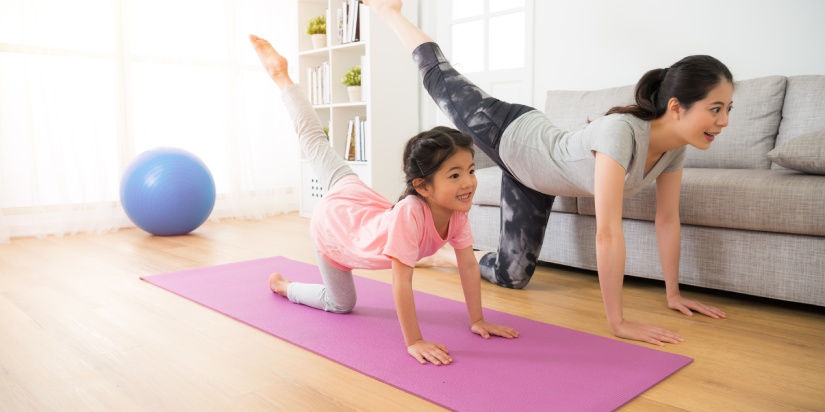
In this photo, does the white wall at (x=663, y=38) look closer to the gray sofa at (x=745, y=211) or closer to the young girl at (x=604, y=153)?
the gray sofa at (x=745, y=211)

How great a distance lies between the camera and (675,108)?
1.71m

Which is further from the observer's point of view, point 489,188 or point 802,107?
point 489,188

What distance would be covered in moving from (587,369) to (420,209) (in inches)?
21.9

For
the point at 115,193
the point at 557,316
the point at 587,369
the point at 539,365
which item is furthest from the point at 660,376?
→ the point at 115,193

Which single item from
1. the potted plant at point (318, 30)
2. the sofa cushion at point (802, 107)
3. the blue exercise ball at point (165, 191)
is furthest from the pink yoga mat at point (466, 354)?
the potted plant at point (318, 30)

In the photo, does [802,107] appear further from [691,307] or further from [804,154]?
[691,307]

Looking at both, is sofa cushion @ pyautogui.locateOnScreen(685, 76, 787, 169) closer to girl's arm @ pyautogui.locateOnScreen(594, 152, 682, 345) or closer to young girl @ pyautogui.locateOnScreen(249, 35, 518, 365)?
girl's arm @ pyautogui.locateOnScreen(594, 152, 682, 345)

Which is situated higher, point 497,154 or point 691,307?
point 497,154

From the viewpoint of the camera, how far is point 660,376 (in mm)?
1393

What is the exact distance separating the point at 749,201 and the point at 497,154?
2.66 ft

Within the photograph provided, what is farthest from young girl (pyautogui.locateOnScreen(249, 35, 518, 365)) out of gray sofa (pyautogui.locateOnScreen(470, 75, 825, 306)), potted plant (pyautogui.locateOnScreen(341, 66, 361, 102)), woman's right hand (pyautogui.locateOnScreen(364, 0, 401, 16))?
potted plant (pyautogui.locateOnScreen(341, 66, 361, 102))

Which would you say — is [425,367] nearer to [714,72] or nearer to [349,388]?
[349,388]

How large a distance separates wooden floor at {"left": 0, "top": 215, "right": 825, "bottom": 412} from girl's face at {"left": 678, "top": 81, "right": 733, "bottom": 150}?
0.56m

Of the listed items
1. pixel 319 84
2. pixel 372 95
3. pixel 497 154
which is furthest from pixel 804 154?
pixel 319 84
